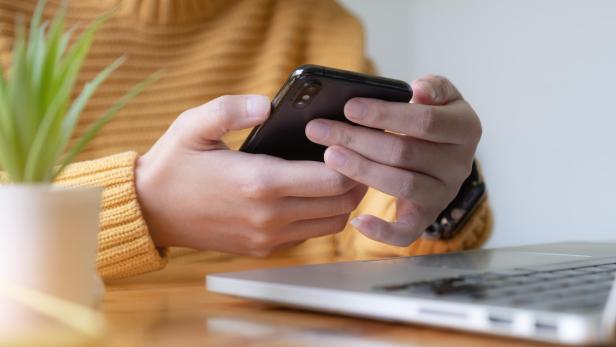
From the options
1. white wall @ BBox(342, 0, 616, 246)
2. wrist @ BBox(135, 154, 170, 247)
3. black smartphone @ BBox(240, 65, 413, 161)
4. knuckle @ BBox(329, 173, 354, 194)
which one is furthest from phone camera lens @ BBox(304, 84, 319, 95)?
white wall @ BBox(342, 0, 616, 246)

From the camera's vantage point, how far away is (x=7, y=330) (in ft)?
1.17

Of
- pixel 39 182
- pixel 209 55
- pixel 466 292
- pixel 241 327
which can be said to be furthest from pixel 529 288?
pixel 209 55

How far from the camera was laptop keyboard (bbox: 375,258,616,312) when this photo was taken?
359mm

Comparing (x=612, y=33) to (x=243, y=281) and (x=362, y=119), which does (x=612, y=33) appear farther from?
(x=243, y=281)

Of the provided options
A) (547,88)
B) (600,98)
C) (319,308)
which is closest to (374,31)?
(547,88)

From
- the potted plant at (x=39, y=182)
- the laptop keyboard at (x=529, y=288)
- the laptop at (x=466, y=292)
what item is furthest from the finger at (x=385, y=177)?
the potted plant at (x=39, y=182)

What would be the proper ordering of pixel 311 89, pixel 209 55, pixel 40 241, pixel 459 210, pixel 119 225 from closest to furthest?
pixel 40 241 < pixel 311 89 < pixel 119 225 < pixel 459 210 < pixel 209 55

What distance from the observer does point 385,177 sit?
27.1 inches

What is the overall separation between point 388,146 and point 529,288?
0.29 m

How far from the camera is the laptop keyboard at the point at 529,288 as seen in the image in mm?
359

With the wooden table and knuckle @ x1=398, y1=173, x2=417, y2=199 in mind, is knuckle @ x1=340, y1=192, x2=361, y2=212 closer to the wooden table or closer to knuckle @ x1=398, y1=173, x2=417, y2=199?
knuckle @ x1=398, y1=173, x2=417, y2=199

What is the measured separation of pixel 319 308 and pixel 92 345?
135mm

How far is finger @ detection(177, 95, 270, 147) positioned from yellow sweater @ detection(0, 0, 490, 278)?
34 centimetres

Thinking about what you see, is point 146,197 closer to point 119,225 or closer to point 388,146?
point 119,225
